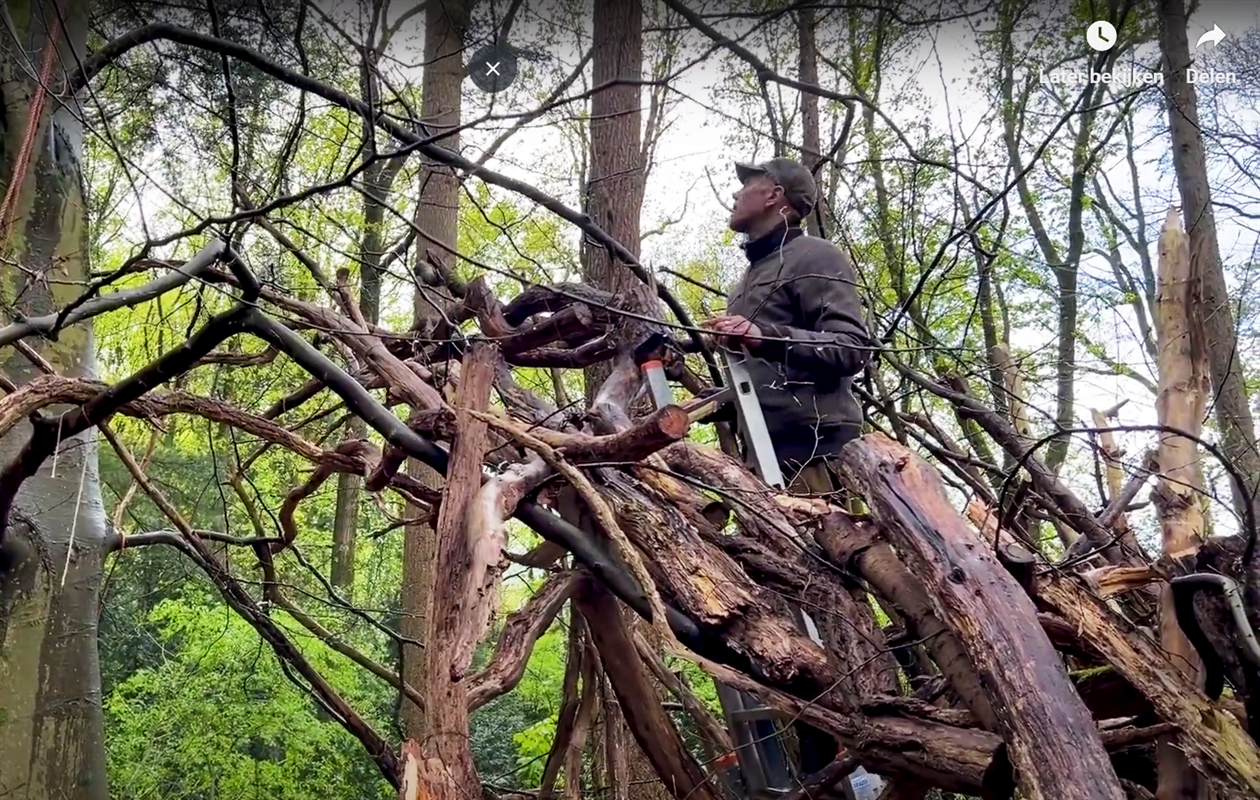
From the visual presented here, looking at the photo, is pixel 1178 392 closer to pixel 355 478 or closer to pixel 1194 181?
pixel 1194 181

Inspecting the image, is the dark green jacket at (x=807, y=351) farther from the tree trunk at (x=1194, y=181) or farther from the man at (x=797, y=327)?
the tree trunk at (x=1194, y=181)

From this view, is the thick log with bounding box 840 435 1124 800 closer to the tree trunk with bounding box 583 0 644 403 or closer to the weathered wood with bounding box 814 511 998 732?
the weathered wood with bounding box 814 511 998 732

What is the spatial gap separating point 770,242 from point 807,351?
729 millimetres

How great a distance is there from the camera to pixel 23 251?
287cm

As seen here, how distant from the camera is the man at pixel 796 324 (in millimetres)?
2662

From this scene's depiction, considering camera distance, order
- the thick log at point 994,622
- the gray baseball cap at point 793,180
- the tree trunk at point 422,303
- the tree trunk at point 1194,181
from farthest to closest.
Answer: the tree trunk at point 422,303, the tree trunk at point 1194,181, the gray baseball cap at point 793,180, the thick log at point 994,622

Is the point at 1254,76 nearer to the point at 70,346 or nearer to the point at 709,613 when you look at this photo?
the point at 709,613

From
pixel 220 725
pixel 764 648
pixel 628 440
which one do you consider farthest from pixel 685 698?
pixel 220 725

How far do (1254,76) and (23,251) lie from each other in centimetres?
709

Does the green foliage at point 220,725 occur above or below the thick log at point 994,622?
below

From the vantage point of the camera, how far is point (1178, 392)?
86.8 inches

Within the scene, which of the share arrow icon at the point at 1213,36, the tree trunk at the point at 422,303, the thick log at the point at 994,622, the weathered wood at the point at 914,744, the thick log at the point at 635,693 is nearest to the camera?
the thick log at the point at 994,622

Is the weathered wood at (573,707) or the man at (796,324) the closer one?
the man at (796,324)

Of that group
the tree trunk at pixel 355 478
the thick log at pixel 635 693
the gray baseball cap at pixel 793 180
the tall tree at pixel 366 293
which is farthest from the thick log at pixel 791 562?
the tree trunk at pixel 355 478
